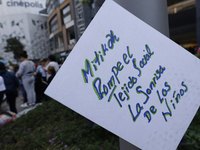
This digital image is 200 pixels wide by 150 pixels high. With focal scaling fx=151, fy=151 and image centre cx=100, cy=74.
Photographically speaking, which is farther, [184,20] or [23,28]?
[23,28]

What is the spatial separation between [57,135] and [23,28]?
45191 mm

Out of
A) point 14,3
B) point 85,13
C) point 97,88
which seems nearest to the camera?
point 97,88

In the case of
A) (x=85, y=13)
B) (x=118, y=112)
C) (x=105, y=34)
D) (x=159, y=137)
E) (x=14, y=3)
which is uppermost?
(x=14, y=3)

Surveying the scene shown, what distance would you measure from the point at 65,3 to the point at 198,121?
87.6 feet

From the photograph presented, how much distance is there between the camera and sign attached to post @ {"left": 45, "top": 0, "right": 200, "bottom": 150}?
701mm

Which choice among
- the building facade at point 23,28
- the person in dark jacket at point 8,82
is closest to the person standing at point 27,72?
the person in dark jacket at point 8,82

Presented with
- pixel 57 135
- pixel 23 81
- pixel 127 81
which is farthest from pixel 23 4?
pixel 127 81

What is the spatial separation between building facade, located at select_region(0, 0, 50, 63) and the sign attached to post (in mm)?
42942

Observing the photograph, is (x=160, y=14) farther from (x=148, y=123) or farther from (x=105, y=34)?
(x=148, y=123)

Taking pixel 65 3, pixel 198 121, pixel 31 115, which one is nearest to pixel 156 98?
pixel 198 121

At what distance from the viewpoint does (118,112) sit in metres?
0.73

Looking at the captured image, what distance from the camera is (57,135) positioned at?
1925 millimetres

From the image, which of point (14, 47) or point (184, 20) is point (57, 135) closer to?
point (184, 20)

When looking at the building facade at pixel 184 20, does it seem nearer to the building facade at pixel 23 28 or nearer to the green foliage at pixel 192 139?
the green foliage at pixel 192 139
